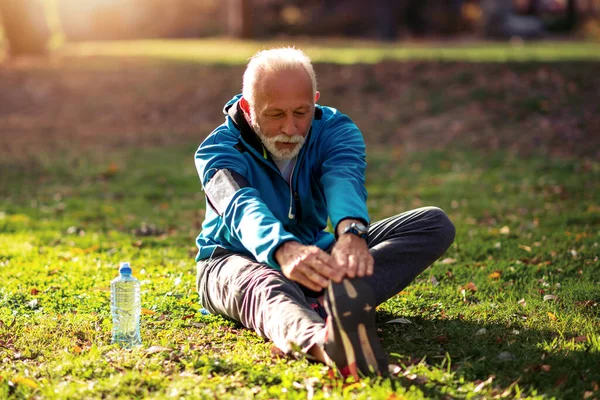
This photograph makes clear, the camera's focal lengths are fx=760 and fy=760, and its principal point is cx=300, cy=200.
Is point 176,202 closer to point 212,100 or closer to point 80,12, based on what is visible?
point 212,100

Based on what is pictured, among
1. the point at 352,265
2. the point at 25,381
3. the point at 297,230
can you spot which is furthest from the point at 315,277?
the point at 25,381

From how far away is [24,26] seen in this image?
2220 cm

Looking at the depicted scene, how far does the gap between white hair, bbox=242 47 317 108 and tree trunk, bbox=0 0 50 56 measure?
18.9 m

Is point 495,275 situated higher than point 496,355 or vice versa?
point 496,355

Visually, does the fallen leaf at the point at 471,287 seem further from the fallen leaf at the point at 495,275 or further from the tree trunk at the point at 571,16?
the tree trunk at the point at 571,16

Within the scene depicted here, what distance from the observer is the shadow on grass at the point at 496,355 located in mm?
3963

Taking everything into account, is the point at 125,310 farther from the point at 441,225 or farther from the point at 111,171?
the point at 111,171

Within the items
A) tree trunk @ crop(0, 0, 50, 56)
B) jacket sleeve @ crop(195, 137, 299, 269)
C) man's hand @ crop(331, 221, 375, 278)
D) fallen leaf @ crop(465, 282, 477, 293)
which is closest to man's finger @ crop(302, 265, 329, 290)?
man's hand @ crop(331, 221, 375, 278)

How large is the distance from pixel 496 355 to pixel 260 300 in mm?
1396

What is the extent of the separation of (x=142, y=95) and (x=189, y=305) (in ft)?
46.8

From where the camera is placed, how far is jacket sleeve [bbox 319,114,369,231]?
4500mm

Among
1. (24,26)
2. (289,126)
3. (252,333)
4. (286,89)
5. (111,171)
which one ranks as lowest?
(111,171)

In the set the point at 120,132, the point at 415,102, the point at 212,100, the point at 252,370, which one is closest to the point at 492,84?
the point at 415,102

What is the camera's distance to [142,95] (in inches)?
751
